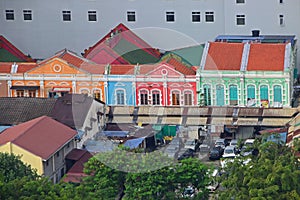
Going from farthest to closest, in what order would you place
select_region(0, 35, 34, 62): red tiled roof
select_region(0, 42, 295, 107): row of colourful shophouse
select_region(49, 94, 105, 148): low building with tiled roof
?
select_region(0, 35, 34, 62): red tiled roof → select_region(0, 42, 295, 107): row of colourful shophouse → select_region(49, 94, 105, 148): low building with tiled roof

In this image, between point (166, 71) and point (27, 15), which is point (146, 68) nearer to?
point (166, 71)

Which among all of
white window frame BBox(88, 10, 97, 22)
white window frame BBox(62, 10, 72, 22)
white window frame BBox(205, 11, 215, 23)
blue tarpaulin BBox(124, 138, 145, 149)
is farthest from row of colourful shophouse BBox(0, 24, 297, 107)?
white window frame BBox(62, 10, 72, 22)

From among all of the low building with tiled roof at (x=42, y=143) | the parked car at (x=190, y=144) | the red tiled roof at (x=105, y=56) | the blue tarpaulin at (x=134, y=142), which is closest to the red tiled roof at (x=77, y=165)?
the low building with tiled roof at (x=42, y=143)

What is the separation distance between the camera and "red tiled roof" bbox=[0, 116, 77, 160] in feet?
86.0

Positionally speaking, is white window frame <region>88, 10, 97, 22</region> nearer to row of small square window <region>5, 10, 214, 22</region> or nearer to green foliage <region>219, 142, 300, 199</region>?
row of small square window <region>5, 10, 214, 22</region>

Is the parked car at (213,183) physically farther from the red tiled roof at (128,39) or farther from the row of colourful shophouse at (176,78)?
the red tiled roof at (128,39)

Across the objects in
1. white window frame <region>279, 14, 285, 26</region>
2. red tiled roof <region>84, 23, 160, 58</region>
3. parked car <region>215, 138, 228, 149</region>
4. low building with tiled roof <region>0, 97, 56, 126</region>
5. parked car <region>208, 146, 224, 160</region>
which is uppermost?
white window frame <region>279, 14, 285, 26</region>

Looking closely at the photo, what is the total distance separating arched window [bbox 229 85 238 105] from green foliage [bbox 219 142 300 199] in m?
8.78

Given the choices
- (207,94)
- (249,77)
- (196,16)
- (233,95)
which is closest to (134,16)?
(196,16)

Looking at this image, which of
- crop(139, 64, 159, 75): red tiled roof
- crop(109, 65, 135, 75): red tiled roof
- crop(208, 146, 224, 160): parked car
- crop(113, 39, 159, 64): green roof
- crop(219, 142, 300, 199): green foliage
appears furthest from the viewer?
crop(113, 39, 159, 64): green roof

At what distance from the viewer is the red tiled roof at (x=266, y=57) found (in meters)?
31.9

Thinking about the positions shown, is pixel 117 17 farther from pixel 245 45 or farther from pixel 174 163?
pixel 174 163

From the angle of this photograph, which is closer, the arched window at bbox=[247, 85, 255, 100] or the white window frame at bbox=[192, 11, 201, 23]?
the arched window at bbox=[247, 85, 255, 100]

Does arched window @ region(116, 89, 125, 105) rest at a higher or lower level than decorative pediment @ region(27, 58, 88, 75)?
lower
